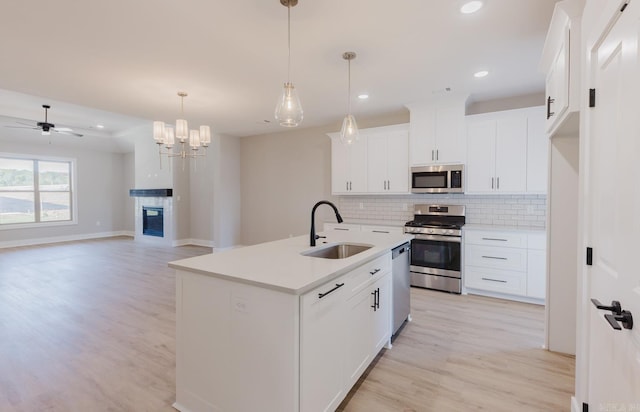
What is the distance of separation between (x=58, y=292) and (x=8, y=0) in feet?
12.1

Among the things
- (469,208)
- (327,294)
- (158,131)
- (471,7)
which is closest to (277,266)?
(327,294)

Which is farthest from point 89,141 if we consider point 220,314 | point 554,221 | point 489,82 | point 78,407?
point 554,221

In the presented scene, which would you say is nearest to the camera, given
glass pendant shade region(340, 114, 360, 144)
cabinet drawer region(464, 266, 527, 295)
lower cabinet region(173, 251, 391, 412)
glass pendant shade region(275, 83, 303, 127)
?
lower cabinet region(173, 251, 391, 412)

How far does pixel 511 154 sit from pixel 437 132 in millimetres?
995

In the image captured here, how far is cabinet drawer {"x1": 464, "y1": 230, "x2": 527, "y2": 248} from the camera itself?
3812mm

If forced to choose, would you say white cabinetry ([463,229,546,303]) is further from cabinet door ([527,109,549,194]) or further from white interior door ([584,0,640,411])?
white interior door ([584,0,640,411])

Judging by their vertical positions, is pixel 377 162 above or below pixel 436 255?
above

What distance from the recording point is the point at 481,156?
4.18 m

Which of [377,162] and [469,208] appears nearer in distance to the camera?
[469,208]

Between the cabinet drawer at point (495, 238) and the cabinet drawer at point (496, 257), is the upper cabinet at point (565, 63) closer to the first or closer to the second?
the cabinet drawer at point (495, 238)

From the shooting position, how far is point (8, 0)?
2.14 m

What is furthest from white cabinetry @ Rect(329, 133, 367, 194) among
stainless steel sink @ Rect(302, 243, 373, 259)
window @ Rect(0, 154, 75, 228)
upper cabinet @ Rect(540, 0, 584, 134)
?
window @ Rect(0, 154, 75, 228)

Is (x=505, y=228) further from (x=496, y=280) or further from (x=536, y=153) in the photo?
(x=536, y=153)

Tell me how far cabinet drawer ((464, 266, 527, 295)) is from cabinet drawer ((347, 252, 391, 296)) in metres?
2.13
